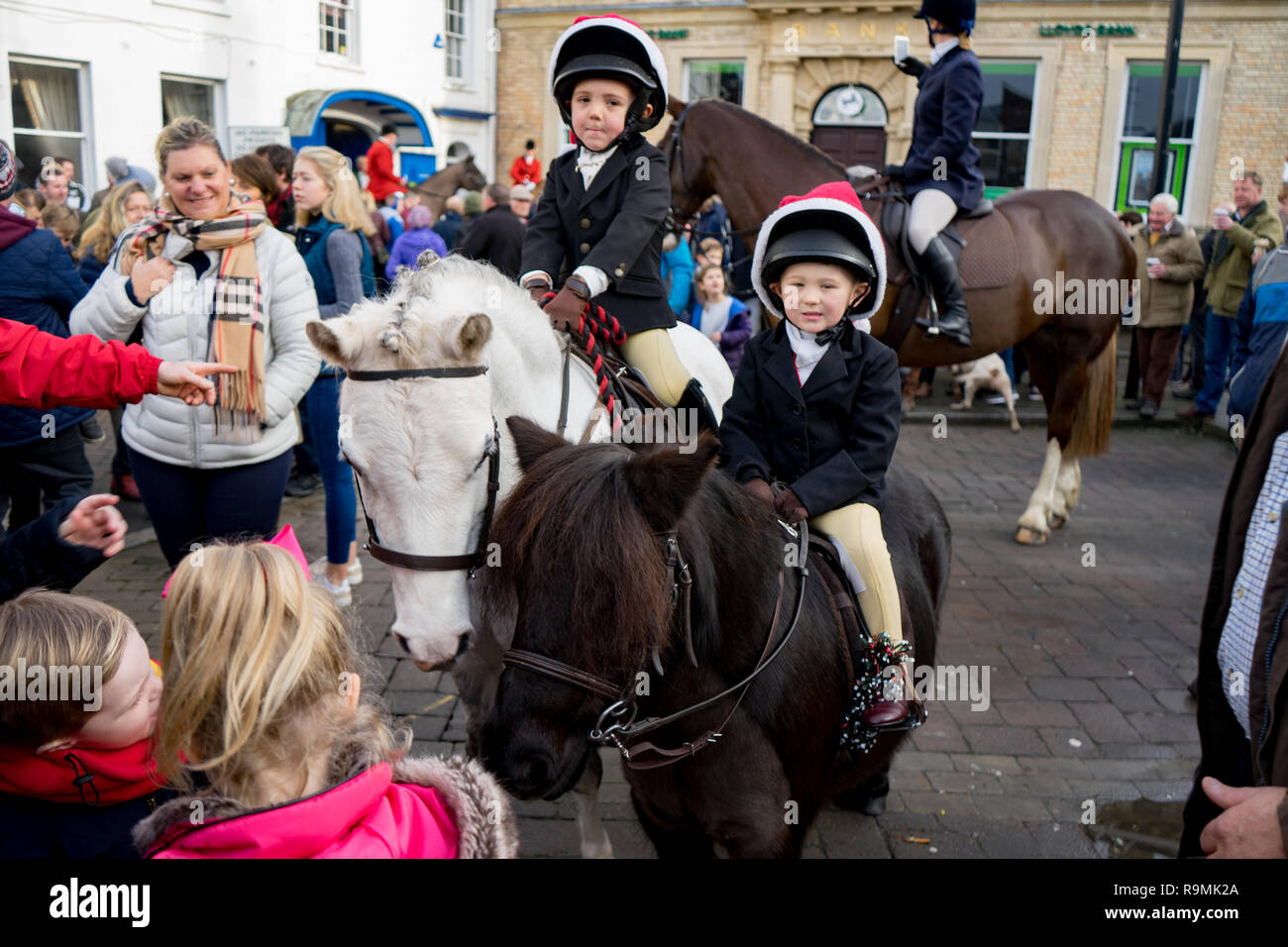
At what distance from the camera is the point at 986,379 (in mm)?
11266

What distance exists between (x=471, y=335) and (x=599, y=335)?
3.64 feet

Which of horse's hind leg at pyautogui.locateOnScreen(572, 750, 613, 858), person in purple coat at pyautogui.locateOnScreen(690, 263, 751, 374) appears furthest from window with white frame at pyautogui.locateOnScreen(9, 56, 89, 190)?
horse's hind leg at pyautogui.locateOnScreen(572, 750, 613, 858)

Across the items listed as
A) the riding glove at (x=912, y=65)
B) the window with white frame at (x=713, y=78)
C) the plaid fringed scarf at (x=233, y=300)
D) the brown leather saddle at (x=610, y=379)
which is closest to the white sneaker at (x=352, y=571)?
the plaid fringed scarf at (x=233, y=300)

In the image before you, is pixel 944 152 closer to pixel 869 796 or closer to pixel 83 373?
pixel 869 796

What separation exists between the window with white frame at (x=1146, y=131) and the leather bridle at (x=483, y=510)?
19834 millimetres

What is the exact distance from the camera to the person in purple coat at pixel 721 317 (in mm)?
8250

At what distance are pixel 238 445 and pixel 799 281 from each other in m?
2.32

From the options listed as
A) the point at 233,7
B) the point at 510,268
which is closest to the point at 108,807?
the point at 510,268

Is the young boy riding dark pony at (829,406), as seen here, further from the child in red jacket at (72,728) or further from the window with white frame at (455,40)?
the window with white frame at (455,40)

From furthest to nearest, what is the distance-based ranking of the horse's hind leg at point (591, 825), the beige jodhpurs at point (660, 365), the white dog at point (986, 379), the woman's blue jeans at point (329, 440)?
the white dog at point (986, 379) → the woman's blue jeans at point (329, 440) → the beige jodhpurs at point (660, 365) → the horse's hind leg at point (591, 825)

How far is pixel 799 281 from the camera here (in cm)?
265
